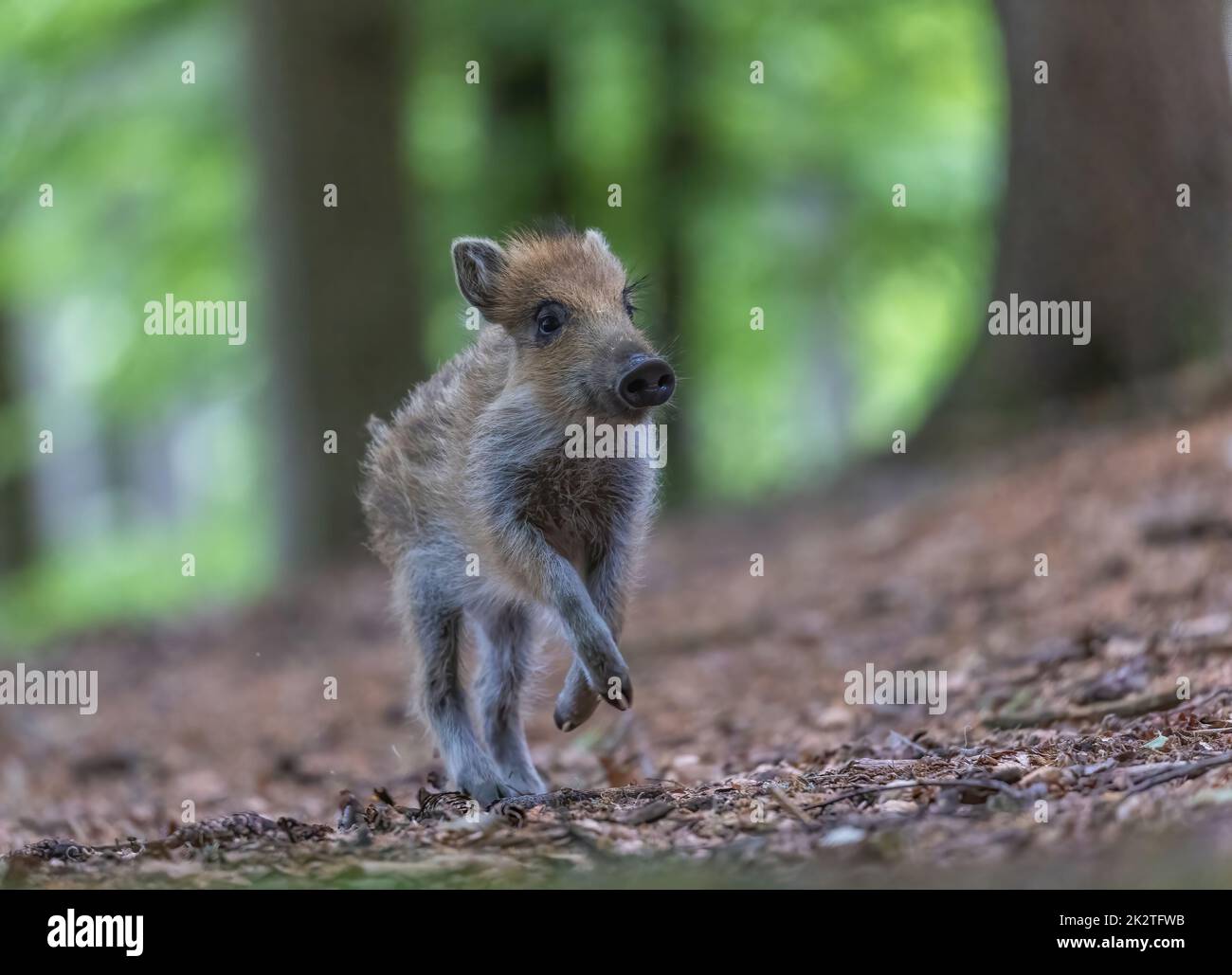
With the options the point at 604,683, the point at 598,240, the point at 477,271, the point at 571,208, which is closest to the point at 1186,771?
Result: the point at 604,683

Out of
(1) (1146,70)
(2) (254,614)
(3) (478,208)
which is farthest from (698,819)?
(3) (478,208)

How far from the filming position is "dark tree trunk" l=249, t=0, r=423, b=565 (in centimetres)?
1631

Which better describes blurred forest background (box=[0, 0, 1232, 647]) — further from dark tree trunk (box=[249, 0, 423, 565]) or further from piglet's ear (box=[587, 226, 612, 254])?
piglet's ear (box=[587, 226, 612, 254])

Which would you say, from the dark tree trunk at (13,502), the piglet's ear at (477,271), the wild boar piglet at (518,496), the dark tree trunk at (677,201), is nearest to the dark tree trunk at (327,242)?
the dark tree trunk at (677,201)

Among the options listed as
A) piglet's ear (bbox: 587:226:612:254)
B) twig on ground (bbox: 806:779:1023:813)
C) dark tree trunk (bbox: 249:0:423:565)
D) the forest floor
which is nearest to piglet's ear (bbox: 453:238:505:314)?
piglet's ear (bbox: 587:226:612:254)

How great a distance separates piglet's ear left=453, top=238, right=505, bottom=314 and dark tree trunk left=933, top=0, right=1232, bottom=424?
680cm

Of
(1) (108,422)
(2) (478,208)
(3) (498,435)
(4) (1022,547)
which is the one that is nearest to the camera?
(3) (498,435)

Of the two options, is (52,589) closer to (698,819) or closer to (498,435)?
(498,435)

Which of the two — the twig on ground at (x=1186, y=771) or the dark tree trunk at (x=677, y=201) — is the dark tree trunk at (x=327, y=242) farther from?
the twig on ground at (x=1186, y=771)

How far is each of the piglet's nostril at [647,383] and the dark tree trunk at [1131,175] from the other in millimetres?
A: 7245

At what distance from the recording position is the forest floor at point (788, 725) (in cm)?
471

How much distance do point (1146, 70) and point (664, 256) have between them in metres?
10.3

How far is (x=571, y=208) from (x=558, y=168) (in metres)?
0.62

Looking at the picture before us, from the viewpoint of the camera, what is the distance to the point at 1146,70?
12.2m
